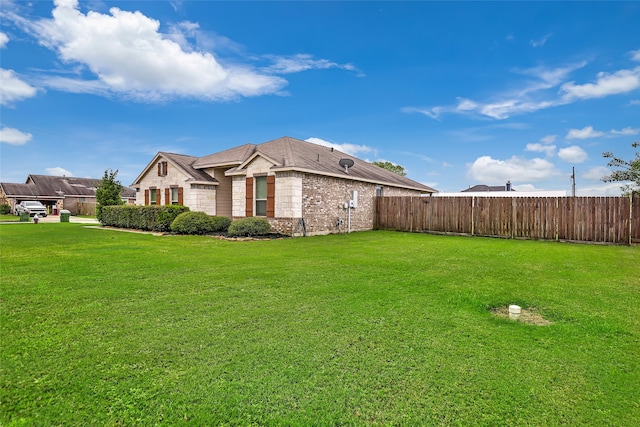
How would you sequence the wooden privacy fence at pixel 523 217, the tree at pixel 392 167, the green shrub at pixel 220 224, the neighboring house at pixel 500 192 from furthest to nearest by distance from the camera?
the tree at pixel 392 167, the neighboring house at pixel 500 192, the green shrub at pixel 220 224, the wooden privacy fence at pixel 523 217

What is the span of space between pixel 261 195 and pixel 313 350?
41.4ft

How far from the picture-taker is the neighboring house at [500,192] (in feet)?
76.9

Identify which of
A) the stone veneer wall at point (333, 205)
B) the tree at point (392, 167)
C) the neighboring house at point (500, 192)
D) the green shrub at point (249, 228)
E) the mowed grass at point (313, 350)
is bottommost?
the mowed grass at point (313, 350)

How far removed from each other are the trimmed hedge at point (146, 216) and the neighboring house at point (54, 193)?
84.6ft

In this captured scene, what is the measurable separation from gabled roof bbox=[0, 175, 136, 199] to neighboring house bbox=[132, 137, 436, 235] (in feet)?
104

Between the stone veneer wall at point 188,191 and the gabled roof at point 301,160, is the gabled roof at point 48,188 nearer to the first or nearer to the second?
the stone veneer wall at point 188,191

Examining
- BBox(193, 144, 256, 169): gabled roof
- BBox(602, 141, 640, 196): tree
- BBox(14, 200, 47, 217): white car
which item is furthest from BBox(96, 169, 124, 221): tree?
BBox(602, 141, 640, 196): tree

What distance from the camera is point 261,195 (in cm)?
1514

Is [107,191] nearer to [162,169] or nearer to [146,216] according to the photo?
[162,169]

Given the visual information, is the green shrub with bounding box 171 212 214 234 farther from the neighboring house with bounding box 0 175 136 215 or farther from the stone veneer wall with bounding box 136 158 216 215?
the neighboring house with bounding box 0 175 136 215

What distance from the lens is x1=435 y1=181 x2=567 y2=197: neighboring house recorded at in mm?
23438

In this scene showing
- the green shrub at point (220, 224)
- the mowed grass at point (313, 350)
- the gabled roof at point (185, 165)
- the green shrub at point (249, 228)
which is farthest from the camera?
the gabled roof at point (185, 165)

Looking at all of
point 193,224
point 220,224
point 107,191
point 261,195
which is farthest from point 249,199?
point 107,191

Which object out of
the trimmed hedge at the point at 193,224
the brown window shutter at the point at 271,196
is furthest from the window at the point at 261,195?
the trimmed hedge at the point at 193,224
